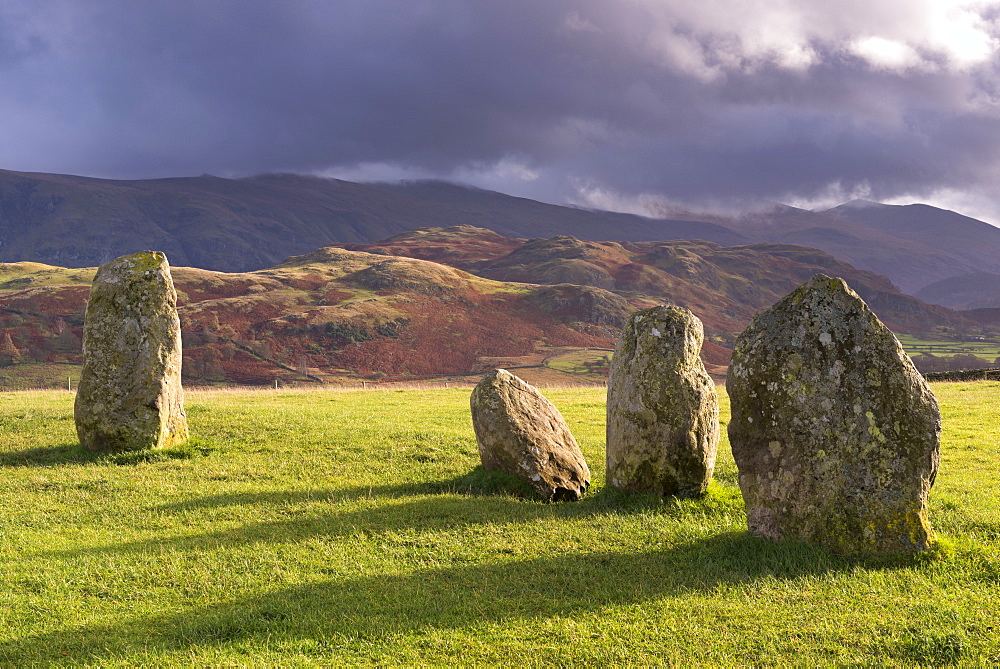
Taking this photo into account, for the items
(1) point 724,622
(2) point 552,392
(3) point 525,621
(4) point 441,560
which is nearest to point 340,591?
(4) point 441,560

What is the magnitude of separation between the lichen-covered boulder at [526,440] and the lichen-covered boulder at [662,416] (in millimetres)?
1040

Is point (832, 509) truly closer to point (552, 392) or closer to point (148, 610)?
point (148, 610)

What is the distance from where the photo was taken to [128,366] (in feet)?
61.3

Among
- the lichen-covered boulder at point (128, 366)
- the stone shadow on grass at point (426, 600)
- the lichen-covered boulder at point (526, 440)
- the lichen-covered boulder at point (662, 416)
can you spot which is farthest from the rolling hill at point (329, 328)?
the stone shadow on grass at point (426, 600)

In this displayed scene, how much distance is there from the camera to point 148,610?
8.90m

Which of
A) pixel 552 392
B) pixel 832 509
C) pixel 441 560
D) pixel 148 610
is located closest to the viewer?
pixel 148 610

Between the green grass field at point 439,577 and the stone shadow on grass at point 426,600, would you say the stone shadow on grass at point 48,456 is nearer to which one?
the green grass field at point 439,577

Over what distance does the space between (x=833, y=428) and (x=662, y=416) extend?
432 centimetres

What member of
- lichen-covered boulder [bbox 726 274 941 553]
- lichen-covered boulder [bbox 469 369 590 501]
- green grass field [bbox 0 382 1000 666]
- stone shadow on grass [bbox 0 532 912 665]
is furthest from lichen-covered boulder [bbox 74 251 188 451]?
lichen-covered boulder [bbox 726 274 941 553]

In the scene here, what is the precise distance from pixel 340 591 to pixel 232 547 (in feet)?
9.58

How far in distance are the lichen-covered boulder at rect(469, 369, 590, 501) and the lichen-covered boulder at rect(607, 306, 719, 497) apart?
41.0 inches

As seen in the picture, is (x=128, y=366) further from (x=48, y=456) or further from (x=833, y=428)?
(x=833, y=428)

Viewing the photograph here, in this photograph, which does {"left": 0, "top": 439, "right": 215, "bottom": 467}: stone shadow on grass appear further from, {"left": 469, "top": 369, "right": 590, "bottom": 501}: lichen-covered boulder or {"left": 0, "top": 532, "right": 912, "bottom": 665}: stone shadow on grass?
{"left": 0, "top": 532, "right": 912, "bottom": 665}: stone shadow on grass

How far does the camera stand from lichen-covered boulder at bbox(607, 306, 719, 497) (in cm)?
1405
